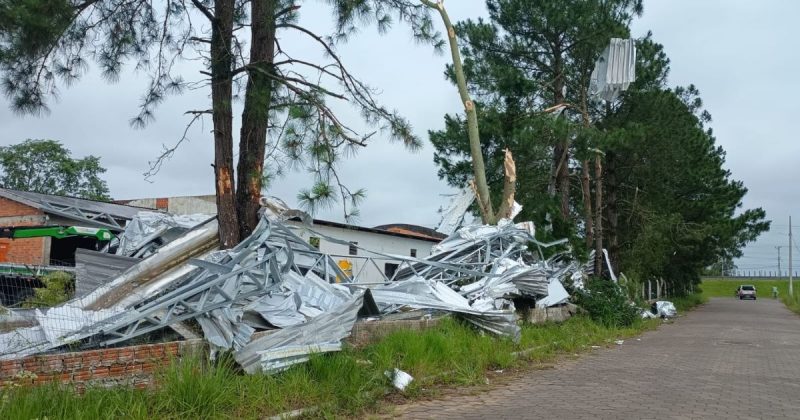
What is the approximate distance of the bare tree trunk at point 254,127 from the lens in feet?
31.5

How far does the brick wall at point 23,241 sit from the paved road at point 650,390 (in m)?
13.5

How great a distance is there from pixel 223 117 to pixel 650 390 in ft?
22.1

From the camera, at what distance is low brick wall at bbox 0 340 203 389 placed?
5.21m

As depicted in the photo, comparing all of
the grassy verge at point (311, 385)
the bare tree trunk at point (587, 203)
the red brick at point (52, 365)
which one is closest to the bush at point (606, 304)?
the bare tree trunk at point (587, 203)

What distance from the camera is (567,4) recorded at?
21016 millimetres

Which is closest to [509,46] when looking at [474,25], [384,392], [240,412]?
[474,25]

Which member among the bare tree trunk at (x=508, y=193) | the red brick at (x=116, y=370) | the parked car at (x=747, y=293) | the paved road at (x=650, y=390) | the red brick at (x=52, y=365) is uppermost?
the bare tree trunk at (x=508, y=193)

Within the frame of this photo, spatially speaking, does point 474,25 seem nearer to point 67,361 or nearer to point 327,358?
point 327,358

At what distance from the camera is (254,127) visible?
10031 mm

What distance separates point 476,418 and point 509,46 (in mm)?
17683

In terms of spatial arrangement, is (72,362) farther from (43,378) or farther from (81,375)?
(43,378)

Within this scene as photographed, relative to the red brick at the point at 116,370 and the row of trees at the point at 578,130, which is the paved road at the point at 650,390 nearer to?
the red brick at the point at 116,370

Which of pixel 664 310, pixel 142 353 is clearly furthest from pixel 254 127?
pixel 664 310

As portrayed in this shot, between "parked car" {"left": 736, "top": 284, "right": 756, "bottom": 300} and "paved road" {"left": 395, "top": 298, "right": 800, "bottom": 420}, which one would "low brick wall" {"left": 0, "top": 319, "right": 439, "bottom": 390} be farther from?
"parked car" {"left": 736, "top": 284, "right": 756, "bottom": 300}
